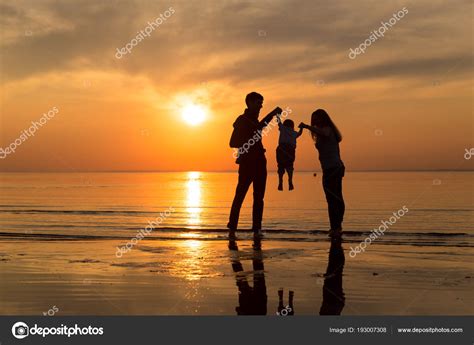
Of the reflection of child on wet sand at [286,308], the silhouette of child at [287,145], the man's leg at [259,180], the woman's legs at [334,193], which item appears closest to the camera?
the reflection of child on wet sand at [286,308]

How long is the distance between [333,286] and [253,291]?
3.30ft

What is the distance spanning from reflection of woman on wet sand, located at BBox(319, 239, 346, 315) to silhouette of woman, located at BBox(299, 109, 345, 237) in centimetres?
215

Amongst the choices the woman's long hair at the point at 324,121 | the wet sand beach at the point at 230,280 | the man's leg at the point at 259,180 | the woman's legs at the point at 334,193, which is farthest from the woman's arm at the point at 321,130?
the wet sand beach at the point at 230,280

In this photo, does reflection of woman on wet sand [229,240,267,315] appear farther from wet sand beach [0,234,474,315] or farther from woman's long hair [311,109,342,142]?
woman's long hair [311,109,342,142]

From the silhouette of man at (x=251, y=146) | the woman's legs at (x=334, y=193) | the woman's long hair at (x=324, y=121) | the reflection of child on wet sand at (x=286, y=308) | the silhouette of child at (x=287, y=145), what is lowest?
the reflection of child on wet sand at (x=286, y=308)

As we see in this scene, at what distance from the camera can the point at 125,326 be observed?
5.72 metres

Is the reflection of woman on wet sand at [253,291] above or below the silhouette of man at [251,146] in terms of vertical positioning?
below

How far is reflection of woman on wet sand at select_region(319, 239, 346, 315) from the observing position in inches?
244

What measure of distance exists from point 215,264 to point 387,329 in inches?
150

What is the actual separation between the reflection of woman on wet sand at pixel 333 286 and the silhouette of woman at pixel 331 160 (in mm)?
2146

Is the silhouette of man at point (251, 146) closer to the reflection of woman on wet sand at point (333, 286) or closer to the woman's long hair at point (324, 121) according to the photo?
the woman's long hair at point (324, 121)

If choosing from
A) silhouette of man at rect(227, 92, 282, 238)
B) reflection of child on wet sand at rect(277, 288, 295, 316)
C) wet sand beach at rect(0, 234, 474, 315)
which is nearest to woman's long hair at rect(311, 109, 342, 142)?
silhouette of man at rect(227, 92, 282, 238)

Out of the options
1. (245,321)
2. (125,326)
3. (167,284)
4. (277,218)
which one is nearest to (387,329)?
(245,321)

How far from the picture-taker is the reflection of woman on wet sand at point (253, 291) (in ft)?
20.3
